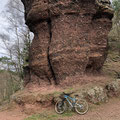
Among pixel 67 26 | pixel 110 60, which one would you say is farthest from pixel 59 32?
pixel 110 60

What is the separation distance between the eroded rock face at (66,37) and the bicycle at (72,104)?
163 centimetres

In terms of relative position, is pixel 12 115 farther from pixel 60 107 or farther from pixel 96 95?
pixel 96 95

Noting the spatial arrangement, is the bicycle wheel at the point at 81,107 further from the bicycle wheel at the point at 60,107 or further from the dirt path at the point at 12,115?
the dirt path at the point at 12,115

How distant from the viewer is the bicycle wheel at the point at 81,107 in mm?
6316

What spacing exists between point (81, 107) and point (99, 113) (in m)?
0.86

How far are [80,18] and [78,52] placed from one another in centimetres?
221

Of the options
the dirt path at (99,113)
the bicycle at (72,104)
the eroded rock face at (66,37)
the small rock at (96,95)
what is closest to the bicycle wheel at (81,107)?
the bicycle at (72,104)

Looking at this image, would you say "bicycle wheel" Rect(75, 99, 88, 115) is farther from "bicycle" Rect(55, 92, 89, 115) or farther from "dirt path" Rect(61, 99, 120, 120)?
"dirt path" Rect(61, 99, 120, 120)

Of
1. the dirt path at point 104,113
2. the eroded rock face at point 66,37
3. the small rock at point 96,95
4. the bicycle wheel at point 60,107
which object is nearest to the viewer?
the dirt path at point 104,113

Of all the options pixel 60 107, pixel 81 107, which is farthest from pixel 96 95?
pixel 60 107

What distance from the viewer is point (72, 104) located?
21.2ft

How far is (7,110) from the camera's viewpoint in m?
8.30

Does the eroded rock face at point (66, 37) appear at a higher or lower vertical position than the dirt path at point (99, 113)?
higher

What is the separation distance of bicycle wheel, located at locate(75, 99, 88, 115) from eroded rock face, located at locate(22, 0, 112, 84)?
201cm
